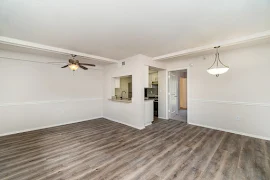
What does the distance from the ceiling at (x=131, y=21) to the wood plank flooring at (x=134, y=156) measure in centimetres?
268

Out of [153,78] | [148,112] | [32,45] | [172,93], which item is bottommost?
[148,112]

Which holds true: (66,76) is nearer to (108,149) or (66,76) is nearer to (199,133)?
(108,149)

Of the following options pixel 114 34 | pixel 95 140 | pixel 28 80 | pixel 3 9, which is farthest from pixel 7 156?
pixel 114 34

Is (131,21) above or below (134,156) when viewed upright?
above

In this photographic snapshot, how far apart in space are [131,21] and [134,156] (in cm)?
271

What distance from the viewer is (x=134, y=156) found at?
2.51m

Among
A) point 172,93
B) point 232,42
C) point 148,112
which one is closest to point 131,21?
point 232,42

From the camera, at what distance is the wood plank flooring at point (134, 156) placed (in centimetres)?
199

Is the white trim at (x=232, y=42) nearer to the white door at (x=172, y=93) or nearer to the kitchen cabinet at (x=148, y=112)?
the white door at (x=172, y=93)

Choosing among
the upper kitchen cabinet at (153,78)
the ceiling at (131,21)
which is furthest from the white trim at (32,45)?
the upper kitchen cabinet at (153,78)

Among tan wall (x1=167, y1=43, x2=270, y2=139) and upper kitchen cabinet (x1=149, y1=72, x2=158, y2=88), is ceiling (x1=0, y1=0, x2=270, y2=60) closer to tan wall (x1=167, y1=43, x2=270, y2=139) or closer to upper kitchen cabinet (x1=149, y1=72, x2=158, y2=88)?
tan wall (x1=167, y1=43, x2=270, y2=139)

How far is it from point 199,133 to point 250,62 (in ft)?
8.57

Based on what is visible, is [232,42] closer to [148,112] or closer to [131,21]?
[131,21]

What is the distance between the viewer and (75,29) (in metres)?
2.49
